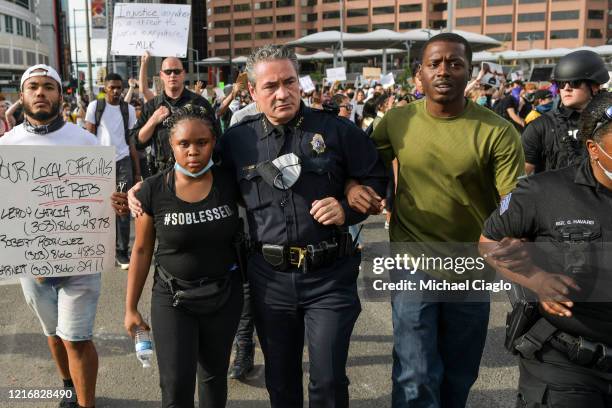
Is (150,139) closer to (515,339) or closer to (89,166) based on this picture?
(89,166)

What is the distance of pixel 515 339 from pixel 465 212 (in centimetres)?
72

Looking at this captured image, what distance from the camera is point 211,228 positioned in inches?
113

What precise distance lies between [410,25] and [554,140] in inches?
4090

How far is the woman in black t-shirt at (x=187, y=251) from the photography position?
2863mm

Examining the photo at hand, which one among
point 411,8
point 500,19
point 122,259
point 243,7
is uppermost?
point 243,7

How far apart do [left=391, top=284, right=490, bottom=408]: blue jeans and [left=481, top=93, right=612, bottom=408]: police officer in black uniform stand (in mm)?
615

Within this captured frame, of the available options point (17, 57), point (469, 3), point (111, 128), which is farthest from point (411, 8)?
point (111, 128)

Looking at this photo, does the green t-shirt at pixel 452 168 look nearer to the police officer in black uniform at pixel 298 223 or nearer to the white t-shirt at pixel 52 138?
the police officer in black uniform at pixel 298 223

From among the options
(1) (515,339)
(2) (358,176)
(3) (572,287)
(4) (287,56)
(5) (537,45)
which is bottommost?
(1) (515,339)

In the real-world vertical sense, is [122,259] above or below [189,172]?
below

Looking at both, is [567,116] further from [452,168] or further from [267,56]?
[267,56]

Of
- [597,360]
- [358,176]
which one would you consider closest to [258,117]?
[358,176]

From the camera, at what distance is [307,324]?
9.41 ft

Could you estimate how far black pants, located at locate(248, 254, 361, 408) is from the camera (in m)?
2.79
